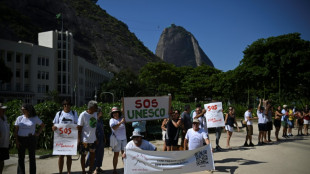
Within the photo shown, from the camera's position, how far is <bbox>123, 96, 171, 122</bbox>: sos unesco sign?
7539mm

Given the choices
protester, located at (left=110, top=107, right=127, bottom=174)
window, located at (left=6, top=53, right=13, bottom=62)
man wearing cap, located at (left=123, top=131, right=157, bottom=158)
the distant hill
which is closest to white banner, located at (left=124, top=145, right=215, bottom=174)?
man wearing cap, located at (left=123, top=131, right=157, bottom=158)

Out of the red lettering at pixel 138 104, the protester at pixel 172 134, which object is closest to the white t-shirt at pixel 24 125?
the red lettering at pixel 138 104

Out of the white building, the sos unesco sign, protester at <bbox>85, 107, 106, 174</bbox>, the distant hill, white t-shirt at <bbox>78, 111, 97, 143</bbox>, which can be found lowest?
protester at <bbox>85, 107, 106, 174</bbox>

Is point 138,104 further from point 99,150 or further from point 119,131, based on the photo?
point 99,150

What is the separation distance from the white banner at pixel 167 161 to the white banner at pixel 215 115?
15.2 ft

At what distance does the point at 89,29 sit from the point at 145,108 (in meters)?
146

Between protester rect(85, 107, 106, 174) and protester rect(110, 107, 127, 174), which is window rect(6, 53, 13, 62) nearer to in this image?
protester rect(85, 107, 106, 174)

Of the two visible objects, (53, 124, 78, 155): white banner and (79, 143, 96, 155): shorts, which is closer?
(79, 143, 96, 155): shorts

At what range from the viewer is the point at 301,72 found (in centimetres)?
3278

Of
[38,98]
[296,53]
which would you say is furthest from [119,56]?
[296,53]

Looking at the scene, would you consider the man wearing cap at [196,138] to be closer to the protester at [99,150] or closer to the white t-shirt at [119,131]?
the white t-shirt at [119,131]

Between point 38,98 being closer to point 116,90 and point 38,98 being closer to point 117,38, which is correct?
point 116,90

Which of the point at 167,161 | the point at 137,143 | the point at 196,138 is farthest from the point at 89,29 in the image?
the point at 167,161

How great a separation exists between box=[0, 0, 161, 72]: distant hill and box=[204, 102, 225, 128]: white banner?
303 feet
